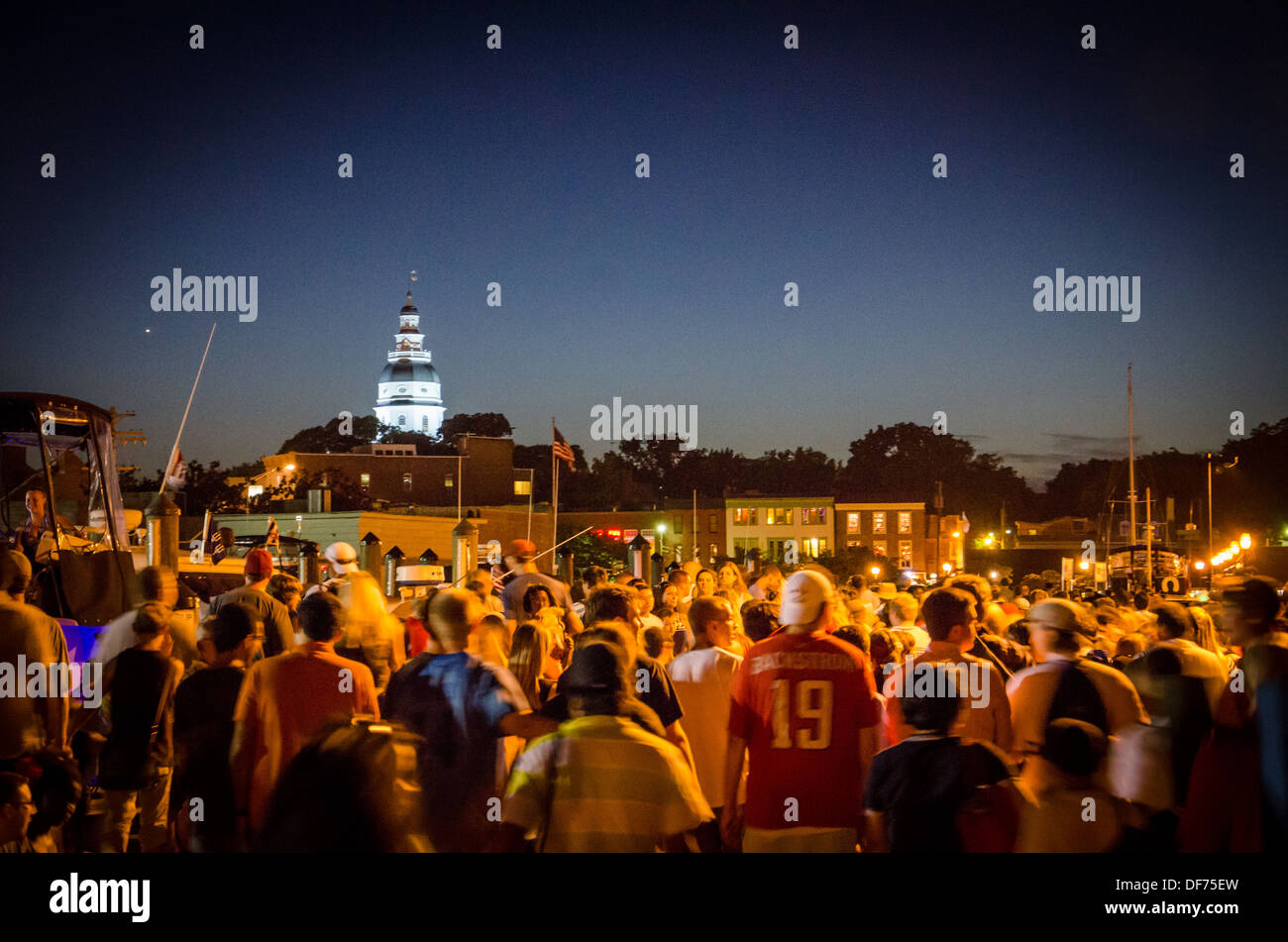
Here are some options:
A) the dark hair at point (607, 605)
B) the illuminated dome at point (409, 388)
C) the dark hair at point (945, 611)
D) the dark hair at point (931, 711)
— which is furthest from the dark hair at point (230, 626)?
the illuminated dome at point (409, 388)

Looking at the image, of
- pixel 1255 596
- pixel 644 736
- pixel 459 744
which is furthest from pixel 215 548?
pixel 1255 596

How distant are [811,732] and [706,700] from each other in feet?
3.68

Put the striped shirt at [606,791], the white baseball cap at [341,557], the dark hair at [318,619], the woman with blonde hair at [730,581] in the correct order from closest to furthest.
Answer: the striped shirt at [606,791]
the dark hair at [318,619]
the white baseball cap at [341,557]
the woman with blonde hair at [730,581]

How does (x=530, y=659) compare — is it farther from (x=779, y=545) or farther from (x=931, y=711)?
(x=779, y=545)

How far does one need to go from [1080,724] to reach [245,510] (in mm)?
51798

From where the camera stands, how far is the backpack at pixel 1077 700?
16.1ft

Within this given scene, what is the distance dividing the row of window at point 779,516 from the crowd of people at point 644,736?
69.0 meters

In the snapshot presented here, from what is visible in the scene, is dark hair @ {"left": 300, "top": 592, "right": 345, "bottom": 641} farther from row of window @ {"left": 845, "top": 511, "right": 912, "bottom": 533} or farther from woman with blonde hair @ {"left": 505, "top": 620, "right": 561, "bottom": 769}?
row of window @ {"left": 845, "top": 511, "right": 912, "bottom": 533}

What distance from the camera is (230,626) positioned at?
5.29 meters

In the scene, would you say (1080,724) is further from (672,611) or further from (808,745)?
(672,611)

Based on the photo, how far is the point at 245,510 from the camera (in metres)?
51.5

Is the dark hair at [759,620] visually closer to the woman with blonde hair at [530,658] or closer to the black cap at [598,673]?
the woman with blonde hair at [530,658]

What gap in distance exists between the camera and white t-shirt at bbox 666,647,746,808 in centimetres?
587
